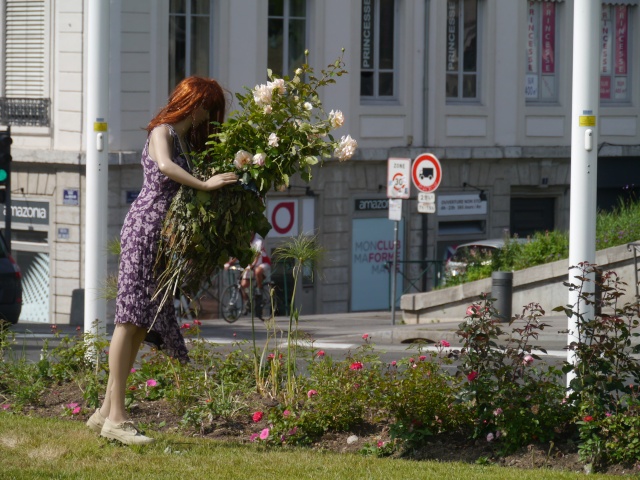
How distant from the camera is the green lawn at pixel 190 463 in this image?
6070 mm

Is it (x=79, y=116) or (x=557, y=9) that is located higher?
(x=557, y=9)

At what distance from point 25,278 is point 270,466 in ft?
66.7

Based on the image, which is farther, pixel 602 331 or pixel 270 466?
pixel 602 331

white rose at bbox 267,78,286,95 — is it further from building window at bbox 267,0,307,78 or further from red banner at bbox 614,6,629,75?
red banner at bbox 614,6,629,75

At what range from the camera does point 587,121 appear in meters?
7.66

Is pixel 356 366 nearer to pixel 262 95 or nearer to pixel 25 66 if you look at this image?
pixel 262 95

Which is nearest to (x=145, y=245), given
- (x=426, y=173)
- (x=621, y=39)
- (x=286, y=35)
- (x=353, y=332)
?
(x=353, y=332)

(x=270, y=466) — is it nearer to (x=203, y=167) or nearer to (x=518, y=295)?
(x=203, y=167)

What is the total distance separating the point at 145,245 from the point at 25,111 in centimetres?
1946

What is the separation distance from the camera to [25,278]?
84.7 feet

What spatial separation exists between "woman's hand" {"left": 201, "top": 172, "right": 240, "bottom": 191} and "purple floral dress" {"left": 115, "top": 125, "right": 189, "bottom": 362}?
254 millimetres

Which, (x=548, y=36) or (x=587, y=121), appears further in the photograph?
(x=548, y=36)

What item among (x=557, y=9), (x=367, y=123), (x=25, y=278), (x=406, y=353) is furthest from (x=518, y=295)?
(x=557, y=9)

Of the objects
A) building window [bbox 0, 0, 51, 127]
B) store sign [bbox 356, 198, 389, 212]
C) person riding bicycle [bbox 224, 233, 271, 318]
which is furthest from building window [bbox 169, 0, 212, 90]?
store sign [bbox 356, 198, 389, 212]
